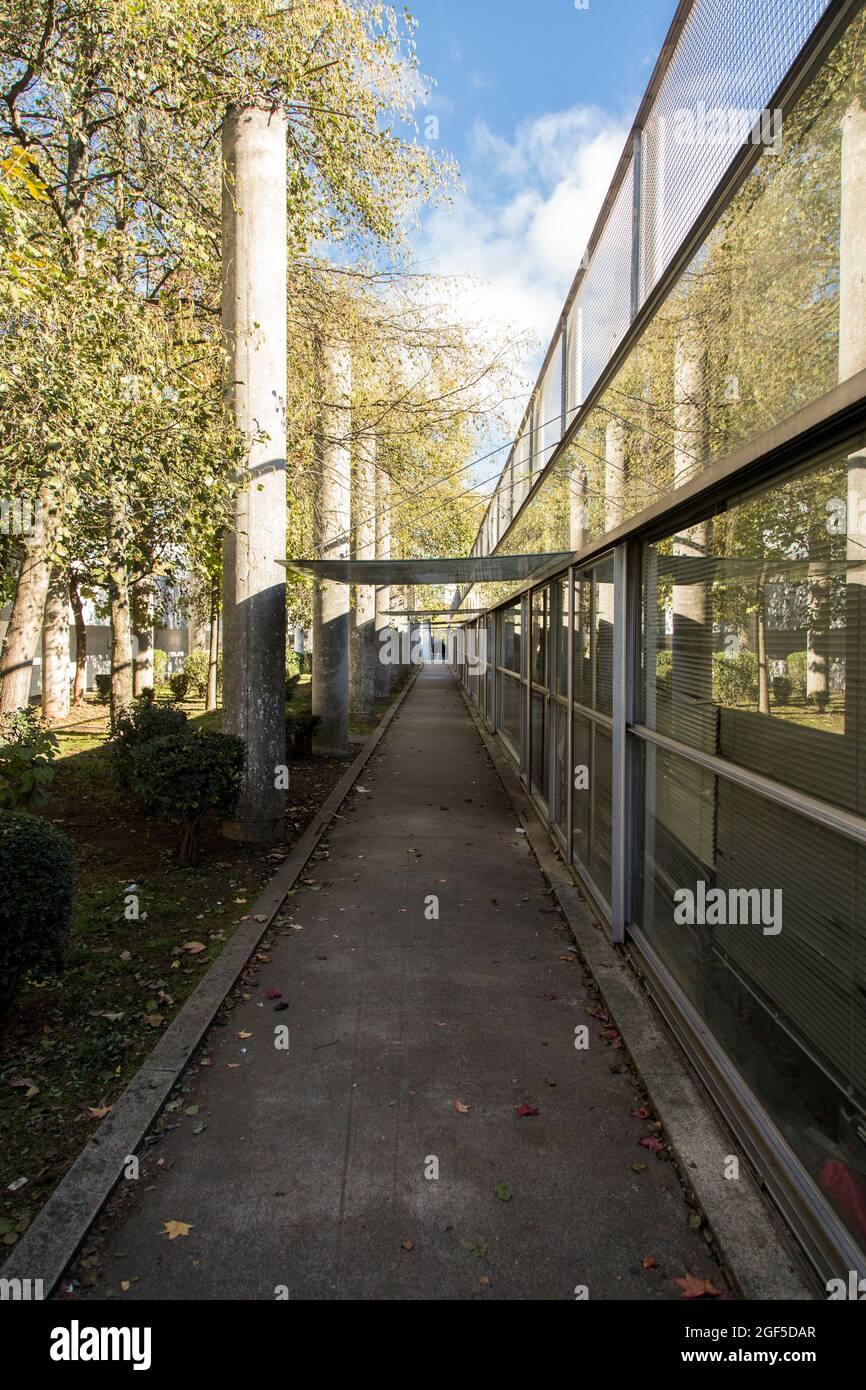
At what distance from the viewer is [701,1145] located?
304 centimetres

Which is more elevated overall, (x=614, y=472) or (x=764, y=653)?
(x=614, y=472)

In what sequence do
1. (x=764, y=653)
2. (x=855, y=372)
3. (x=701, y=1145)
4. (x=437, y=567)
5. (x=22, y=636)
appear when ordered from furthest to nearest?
1. (x=437, y=567)
2. (x=22, y=636)
3. (x=701, y=1145)
4. (x=764, y=653)
5. (x=855, y=372)

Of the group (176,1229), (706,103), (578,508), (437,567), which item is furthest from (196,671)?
(176,1229)

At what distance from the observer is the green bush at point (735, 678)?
3002 mm

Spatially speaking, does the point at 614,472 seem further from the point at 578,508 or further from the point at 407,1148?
the point at 407,1148

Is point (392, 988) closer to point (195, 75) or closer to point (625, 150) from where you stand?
point (625, 150)

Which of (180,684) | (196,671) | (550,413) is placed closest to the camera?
(550,413)

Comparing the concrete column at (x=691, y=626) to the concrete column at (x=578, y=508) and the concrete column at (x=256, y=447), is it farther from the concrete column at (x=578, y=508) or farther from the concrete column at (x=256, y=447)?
the concrete column at (x=256, y=447)

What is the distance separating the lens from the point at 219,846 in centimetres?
791

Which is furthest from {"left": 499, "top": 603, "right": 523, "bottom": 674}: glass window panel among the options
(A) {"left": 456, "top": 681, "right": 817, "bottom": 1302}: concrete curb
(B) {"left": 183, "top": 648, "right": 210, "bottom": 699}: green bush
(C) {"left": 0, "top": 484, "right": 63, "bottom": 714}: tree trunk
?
(B) {"left": 183, "top": 648, "right": 210, "bottom": 699}: green bush

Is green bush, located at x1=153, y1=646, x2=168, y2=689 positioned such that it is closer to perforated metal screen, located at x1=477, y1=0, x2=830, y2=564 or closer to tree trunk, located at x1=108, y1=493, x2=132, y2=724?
tree trunk, located at x1=108, y1=493, x2=132, y2=724

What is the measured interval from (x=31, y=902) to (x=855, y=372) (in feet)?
12.6

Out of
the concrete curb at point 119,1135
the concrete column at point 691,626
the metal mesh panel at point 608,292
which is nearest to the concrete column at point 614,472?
the metal mesh panel at point 608,292
